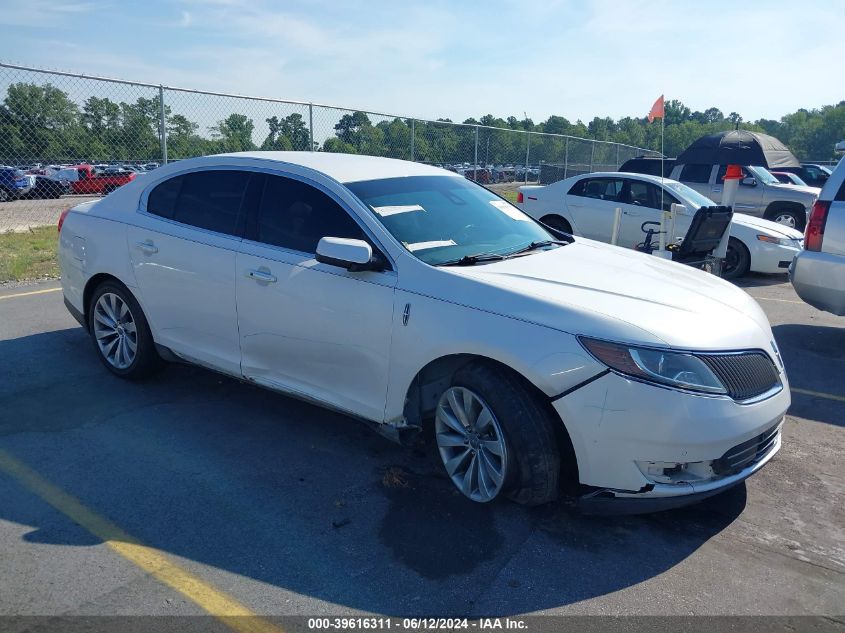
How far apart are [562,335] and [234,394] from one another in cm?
283

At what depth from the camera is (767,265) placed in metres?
10.4

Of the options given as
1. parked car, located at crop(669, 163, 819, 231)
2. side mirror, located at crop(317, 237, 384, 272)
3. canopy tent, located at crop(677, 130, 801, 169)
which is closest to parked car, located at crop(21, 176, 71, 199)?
side mirror, located at crop(317, 237, 384, 272)

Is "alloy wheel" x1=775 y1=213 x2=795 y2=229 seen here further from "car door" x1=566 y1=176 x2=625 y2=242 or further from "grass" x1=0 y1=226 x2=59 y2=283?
"grass" x1=0 y1=226 x2=59 y2=283

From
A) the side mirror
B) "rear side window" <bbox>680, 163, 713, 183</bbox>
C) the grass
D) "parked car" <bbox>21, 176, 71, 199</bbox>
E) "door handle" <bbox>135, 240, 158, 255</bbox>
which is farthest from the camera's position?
"rear side window" <bbox>680, 163, 713, 183</bbox>

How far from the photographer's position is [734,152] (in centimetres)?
1254

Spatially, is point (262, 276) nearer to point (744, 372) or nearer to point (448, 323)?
point (448, 323)

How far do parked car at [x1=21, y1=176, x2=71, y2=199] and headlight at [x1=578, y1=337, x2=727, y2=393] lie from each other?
11597 millimetres

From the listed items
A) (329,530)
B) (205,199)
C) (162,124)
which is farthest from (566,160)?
(329,530)

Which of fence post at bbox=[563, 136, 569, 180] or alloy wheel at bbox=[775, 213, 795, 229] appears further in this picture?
fence post at bbox=[563, 136, 569, 180]

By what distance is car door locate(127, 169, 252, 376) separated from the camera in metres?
4.54

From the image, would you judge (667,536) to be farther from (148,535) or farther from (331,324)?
(148,535)

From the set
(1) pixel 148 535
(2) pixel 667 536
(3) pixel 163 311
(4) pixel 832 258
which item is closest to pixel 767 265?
(4) pixel 832 258

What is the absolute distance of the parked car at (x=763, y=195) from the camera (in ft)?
50.6

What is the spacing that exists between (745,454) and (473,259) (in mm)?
1697
